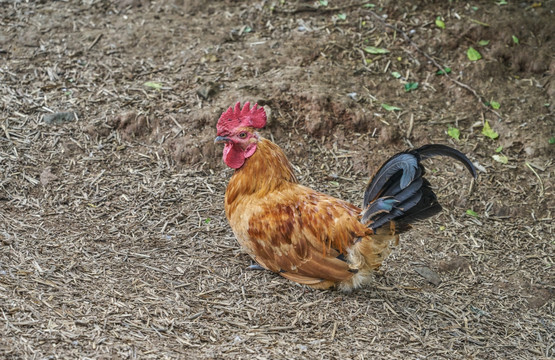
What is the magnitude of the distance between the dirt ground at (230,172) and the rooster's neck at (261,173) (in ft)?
2.34

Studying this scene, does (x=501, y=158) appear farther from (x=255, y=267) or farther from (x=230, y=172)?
(x=255, y=267)

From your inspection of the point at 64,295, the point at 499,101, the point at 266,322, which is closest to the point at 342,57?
the point at 499,101

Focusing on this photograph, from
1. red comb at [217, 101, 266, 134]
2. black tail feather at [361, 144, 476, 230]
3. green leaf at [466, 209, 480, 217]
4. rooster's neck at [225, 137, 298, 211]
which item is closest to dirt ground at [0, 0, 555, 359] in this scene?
green leaf at [466, 209, 480, 217]

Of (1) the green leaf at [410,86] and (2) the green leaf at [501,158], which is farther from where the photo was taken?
(1) the green leaf at [410,86]

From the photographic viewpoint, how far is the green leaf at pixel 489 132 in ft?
22.6

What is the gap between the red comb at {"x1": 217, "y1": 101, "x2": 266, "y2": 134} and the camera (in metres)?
4.75

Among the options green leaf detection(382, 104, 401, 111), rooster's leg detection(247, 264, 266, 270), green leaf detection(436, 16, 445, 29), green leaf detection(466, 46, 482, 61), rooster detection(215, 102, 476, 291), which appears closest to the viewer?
rooster detection(215, 102, 476, 291)

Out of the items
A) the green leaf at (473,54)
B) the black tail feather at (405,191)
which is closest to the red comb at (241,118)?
the black tail feather at (405,191)

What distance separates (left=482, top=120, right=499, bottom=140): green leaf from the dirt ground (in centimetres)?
5

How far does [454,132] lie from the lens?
6859 millimetres

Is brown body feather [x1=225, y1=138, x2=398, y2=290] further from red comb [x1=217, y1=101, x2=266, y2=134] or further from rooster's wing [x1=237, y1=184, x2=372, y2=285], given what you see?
red comb [x1=217, y1=101, x2=266, y2=134]

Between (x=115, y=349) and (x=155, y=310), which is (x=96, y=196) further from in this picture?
(x=115, y=349)

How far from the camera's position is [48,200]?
18.3ft

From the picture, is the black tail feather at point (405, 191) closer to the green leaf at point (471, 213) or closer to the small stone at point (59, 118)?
the green leaf at point (471, 213)
